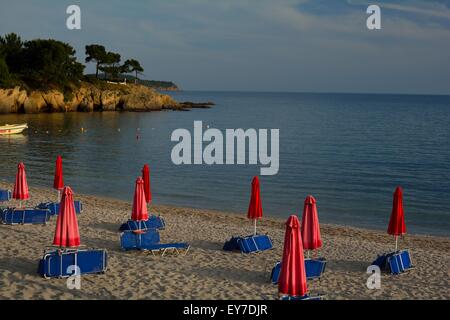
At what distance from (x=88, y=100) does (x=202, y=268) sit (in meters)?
79.2

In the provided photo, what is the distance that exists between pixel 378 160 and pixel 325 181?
36.1 ft

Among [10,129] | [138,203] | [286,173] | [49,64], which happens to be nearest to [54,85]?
[49,64]

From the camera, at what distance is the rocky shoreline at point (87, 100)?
73750 mm

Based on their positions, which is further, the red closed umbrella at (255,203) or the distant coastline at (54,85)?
the distant coastline at (54,85)

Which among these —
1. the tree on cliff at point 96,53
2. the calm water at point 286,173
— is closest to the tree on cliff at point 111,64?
the tree on cliff at point 96,53

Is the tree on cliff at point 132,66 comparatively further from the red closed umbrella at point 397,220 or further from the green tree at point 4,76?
the red closed umbrella at point 397,220

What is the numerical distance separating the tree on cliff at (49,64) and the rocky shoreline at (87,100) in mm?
2325

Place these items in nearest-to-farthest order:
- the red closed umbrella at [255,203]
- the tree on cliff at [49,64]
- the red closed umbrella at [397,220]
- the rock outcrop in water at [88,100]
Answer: the red closed umbrella at [397,220] < the red closed umbrella at [255,203] < the rock outcrop in water at [88,100] < the tree on cliff at [49,64]

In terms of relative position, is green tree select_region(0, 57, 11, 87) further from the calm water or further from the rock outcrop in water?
the calm water

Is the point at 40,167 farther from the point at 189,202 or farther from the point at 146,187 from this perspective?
the point at 146,187

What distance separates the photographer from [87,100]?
86500 mm

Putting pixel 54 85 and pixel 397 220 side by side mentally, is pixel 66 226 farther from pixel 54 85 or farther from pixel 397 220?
pixel 54 85

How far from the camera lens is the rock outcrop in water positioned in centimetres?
7375

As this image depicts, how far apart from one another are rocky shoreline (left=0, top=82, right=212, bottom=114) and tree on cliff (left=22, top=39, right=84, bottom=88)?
232cm
